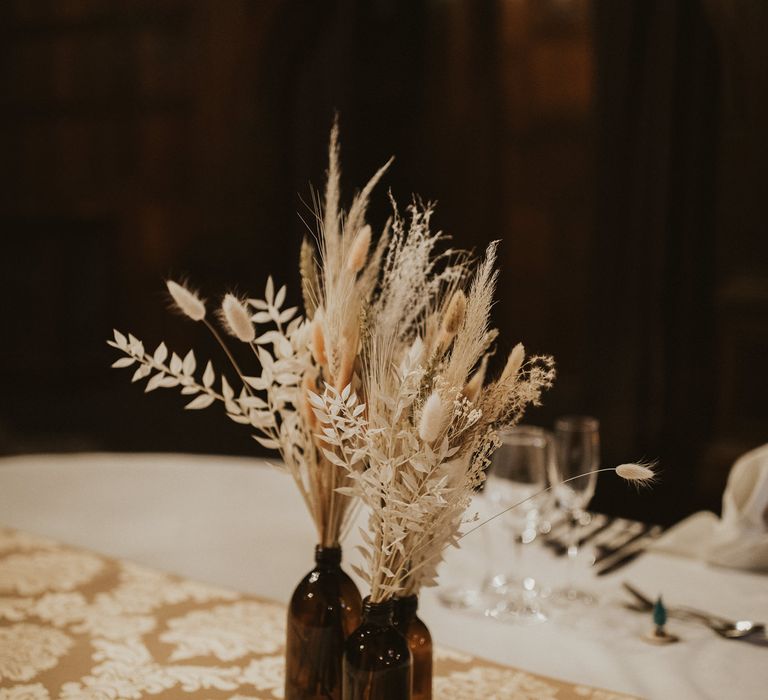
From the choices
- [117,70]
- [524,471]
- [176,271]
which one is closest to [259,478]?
[524,471]

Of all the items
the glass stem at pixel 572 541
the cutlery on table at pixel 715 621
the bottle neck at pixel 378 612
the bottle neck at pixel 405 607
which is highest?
the bottle neck at pixel 378 612

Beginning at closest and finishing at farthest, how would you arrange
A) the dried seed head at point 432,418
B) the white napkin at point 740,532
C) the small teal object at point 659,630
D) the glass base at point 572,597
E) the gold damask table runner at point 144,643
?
the dried seed head at point 432,418, the gold damask table runner at point 144,643, the small teal object at point 659,630, the glass base at point 572,597, the white napkin at point 740,532

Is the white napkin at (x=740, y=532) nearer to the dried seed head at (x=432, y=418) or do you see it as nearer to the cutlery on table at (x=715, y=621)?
the cutlery on table at (x=715, y=621)

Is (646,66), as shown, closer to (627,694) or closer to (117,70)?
(117,70)

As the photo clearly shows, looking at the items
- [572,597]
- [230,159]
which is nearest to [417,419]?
[572,597]

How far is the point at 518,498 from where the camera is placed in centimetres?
117

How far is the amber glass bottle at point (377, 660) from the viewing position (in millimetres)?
747

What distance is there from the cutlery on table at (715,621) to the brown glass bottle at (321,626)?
511 millimetres

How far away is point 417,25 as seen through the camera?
530 centimetres

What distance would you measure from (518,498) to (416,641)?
1.22 feet

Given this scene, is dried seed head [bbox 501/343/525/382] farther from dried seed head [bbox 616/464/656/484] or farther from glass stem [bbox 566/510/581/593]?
glass stem [bbox 566/510/581/593]

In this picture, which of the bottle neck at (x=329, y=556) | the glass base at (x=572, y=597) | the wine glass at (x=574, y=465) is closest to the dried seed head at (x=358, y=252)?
the bottle neck at (x=329, y=556)

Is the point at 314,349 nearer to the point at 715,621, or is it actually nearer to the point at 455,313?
the point at 455,313

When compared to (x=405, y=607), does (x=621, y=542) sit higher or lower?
lower
